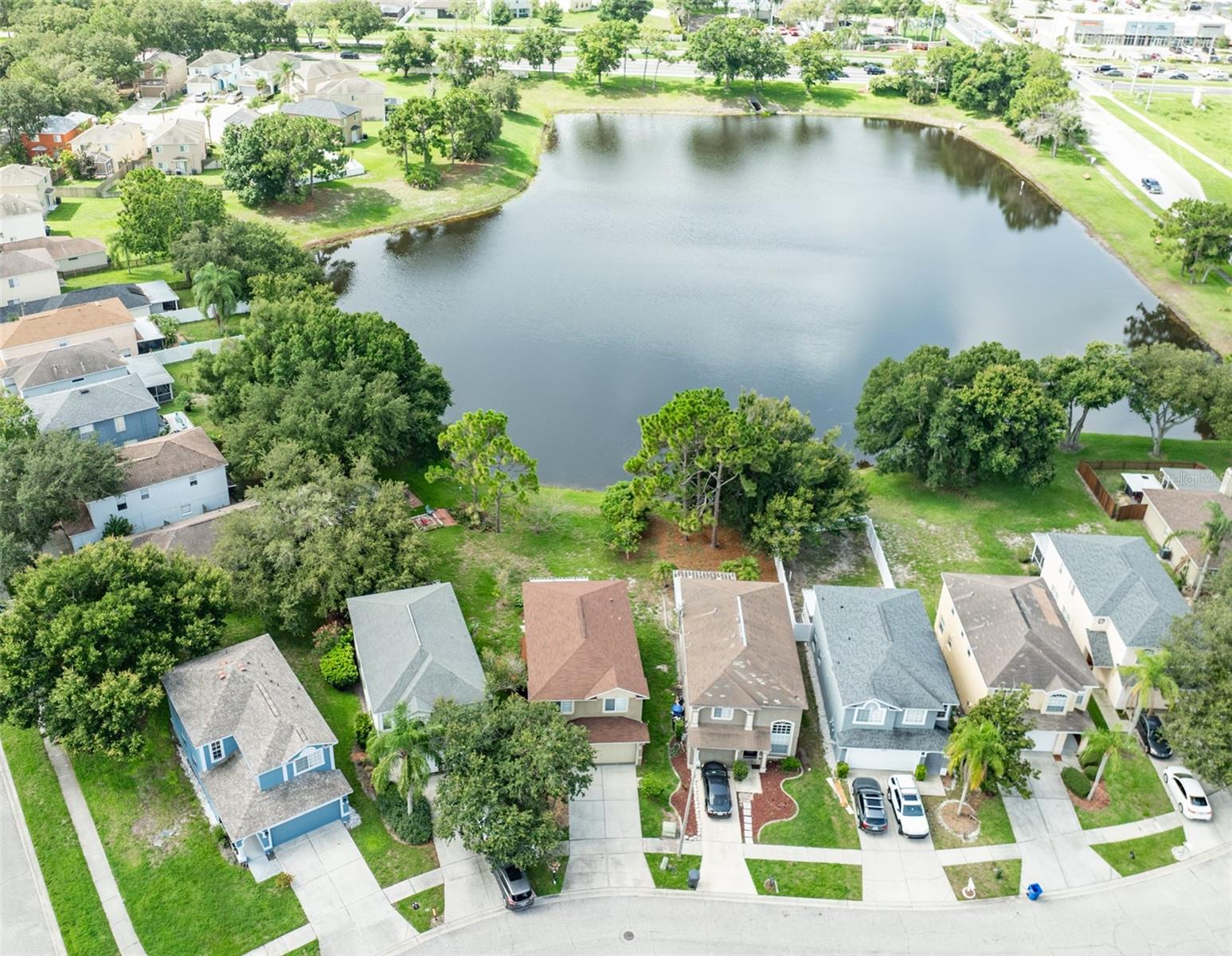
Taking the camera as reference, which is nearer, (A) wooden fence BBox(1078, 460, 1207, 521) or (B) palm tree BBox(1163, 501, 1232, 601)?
(B) palm tree BBox(1163, 501, 1232, 601)

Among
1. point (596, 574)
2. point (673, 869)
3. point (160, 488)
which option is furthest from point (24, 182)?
point (673, 869)

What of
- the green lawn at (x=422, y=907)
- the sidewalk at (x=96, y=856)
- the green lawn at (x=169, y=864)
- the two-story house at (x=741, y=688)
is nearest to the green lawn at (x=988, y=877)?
the two-story house at (x=741, y=688)

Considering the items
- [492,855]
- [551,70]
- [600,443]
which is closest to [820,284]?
[600,443]

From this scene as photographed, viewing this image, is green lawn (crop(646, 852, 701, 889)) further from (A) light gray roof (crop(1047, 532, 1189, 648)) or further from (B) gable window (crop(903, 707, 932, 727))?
(A) light gray roof (crop(1047, 532, 1189, 648))

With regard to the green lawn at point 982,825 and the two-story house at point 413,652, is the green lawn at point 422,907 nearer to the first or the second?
the two-story house at point 413,652

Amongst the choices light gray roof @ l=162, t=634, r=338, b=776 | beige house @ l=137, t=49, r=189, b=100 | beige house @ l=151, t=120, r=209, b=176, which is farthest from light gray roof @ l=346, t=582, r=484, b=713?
beige house @ l=137, t=49, r=189, b=100

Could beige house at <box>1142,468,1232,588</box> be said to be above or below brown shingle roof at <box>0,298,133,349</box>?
below
